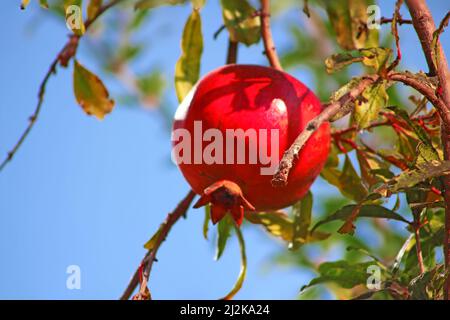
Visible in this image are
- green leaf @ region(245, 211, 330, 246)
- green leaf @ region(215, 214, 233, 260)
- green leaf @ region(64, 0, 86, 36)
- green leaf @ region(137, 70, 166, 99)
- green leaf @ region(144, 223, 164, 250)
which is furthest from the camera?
green leaf @ region(137, 70, 166, 99)

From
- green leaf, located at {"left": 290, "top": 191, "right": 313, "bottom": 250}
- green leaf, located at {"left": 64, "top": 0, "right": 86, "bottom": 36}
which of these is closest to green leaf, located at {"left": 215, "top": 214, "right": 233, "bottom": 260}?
green leaf, located at {"left": 290, "top": 191, "right": 313, "bottom": 250}

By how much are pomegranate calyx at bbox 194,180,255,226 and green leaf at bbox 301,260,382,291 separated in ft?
0.87

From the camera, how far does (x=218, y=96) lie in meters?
1.31

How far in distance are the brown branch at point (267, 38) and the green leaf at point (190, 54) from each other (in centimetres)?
14

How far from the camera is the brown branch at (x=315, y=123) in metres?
0.97

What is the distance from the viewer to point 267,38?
5.24ft

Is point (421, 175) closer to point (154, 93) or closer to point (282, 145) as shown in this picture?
point (282, 145)

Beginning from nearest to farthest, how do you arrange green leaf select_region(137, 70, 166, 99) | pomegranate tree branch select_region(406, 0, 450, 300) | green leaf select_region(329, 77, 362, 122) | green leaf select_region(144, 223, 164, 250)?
green leaf select_region(329, 77, 362, 122)
pomegranate tree branch select_region(406, 0, 450, 300)
green leaf select_region(144, 223, 164, 250)
green leaf select_region(137, 70, 166, 99)

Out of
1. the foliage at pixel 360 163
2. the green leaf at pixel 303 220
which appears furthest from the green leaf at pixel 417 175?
the green leaf at pixel 303 220

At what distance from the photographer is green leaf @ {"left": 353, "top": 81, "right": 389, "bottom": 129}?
1.15m

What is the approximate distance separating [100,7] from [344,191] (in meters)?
0.66

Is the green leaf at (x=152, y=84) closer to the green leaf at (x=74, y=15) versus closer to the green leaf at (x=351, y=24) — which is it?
the green leaf at (x=351, y=24)

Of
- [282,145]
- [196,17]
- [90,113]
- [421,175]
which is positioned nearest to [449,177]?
[421,175]

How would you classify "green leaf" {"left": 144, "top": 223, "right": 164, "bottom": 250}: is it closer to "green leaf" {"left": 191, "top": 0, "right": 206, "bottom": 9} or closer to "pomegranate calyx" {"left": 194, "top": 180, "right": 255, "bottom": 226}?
"pomegranate calyx" {"left": 194, "top": 180, "right": 255, "bottom": 226}
